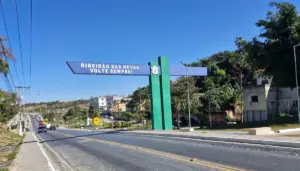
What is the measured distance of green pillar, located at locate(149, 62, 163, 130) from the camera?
3556 centimetres

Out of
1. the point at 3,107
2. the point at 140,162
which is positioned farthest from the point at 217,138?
the point at 3,107

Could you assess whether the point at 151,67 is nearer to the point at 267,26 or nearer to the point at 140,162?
the point at 267,26

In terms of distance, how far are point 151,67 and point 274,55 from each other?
43.7 ft

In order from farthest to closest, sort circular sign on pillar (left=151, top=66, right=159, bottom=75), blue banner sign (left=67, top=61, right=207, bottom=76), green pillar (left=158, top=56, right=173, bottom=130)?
1. green pillar (left=158, top=56, right=173, bottom=130)
2. circular sign on pillar (left=151, top=66, right=159, bottom=75)
3. blue banner sign (left=67, top=61, right=207, bottom=76)

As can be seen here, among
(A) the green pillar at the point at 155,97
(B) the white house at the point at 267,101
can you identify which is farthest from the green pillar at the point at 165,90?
(B) the white house at the point at 267,101

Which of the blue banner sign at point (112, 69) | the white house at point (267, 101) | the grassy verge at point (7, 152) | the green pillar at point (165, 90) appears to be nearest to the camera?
the grassy verge at point (7, 152)

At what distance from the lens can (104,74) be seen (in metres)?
32.3

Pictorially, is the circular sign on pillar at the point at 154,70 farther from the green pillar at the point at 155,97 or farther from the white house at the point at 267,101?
the white house at the point at 267,101

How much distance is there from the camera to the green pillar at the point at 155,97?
117ft

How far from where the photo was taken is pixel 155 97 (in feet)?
118

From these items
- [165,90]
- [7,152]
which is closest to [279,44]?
[165,90]

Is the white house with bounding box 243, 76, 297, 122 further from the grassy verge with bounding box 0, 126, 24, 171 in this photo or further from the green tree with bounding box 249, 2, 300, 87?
the grassy verge with bounding box 0, 126, 24, 171

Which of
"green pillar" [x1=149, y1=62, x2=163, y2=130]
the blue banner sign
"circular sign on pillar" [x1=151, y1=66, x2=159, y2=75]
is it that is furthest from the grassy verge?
"circular sign on pillar" [x1=151, y1=66, x2=159, y2=75]

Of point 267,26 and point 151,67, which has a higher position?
point 267,26
